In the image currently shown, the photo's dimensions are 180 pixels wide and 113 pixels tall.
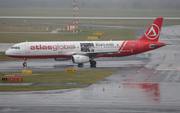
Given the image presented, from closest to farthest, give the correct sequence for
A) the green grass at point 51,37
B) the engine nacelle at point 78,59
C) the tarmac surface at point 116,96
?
the tarmac surface at point 116,96
the engine nacelle at point 78,59
the green grass at point 51,37

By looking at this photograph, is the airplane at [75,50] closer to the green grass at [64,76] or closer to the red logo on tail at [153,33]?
the red logo on tail at [153,33]

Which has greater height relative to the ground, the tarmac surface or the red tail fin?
the red tail fin

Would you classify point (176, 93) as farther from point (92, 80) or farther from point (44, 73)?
point (44, 73)

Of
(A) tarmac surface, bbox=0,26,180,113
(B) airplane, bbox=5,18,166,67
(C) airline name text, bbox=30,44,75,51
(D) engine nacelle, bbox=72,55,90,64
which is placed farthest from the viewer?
(C) airline name text, bbox=30,44,75,51

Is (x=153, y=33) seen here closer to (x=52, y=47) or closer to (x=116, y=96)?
(x=52, y=47)

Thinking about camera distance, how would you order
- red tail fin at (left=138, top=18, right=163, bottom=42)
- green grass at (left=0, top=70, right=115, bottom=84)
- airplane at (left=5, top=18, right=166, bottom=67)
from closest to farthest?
green grass at (left=0, top=70, right=115, bottom=84), airplane at (left=5, top=18, right=166, bottom=67), red tail fin at (left=138, top=18, right=163, bottom=42)

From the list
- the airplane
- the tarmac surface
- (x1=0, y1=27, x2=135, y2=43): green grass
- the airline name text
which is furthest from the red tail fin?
(x1=0, y1=27, x2=135, y2=43): green grass

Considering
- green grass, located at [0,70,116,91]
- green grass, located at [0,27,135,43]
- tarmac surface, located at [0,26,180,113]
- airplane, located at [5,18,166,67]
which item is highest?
green grass, located at [0,27,135,43]

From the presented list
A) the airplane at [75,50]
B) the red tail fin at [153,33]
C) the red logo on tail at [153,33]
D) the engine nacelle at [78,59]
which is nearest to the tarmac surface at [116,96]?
the airplane at [75,50]

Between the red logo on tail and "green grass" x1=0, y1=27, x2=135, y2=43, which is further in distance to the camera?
"green grass" x1=0, y1=27, x2=135, y2=43

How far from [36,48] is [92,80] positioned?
51.9ft

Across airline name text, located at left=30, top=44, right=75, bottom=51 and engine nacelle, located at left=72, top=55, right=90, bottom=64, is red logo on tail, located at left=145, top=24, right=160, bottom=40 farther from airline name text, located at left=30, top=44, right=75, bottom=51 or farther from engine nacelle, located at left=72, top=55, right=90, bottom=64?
airline name text, located at left=30, top=44, right=75, bottom=51

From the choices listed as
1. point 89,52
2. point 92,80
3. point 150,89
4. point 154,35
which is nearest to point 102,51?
point 89,52

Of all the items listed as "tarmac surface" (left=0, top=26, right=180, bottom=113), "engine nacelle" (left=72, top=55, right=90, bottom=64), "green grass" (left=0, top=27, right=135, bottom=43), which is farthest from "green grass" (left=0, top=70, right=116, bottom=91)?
"green grass" (left=0, top=27, right=135, bottom=43)
